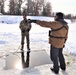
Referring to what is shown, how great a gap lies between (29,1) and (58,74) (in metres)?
45.6

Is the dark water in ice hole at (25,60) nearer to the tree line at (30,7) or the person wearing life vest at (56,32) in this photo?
the person wearing life vest at (56,32)

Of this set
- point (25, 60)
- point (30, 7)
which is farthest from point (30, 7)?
point (25, 60)

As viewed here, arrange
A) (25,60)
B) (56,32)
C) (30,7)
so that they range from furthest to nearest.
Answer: (30,7) → (25,60) → (56,32)

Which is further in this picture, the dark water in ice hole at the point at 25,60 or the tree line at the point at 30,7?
the tree line at the point at 30,7

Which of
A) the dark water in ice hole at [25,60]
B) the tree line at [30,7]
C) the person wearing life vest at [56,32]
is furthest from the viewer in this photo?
the tree line at [30,7]

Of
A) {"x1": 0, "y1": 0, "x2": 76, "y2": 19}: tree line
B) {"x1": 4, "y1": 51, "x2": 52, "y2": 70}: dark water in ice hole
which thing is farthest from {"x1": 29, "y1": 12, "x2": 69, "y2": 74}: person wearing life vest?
{"x1": 0, "y1": 0, "x2": 76, "y2": 19}: tree line

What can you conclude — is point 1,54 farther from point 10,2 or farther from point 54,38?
point 10,2

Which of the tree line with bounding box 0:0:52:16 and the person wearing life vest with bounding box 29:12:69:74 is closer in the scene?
the person wearing life vest with bounding box 29:12:69:74

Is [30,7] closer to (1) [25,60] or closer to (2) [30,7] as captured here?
(2) [30,7]

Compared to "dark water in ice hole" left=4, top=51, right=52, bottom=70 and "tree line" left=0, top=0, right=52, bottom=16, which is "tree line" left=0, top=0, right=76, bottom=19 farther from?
"dark water in ice hole" left=4, top=51, right=52, bottom=70

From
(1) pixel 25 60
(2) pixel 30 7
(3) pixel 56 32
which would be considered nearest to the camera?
(3) pixel 56 32

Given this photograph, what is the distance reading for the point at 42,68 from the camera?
6.58 meters

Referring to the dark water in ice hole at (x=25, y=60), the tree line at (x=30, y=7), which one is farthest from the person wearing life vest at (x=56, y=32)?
the tree line at (x=30, y=7)

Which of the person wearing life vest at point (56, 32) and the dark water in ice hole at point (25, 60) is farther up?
the person wearing life vest at point (56, 32)
